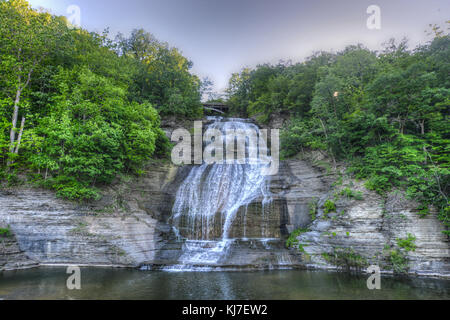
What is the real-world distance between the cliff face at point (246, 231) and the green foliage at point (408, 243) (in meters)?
0.14

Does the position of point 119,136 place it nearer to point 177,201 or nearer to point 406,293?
point 177,201

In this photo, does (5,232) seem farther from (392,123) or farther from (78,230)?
(392,123)

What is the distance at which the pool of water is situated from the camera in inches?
316

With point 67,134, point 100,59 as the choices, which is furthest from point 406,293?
point 100,59

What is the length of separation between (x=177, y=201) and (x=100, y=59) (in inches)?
521

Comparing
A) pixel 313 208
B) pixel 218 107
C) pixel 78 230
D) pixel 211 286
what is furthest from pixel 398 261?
pixel 218 107

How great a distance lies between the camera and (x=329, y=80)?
55.9ft

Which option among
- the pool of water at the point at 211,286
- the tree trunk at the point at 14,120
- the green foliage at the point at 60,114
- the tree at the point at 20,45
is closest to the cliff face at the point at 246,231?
the pool of water at the point at 211,286

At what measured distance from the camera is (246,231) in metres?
14.3

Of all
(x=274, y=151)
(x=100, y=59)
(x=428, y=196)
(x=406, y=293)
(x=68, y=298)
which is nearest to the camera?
(x=68, y=298)

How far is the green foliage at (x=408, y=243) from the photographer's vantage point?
35.5ft

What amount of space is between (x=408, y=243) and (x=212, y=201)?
36.1 ft

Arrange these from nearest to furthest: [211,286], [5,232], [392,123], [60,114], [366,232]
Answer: [211,286] < [5,232] < [366,232] < [60,114] < [392,123]

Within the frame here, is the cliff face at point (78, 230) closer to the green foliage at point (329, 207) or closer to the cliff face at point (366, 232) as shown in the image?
the cliff face at point (366, 232)
